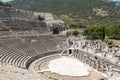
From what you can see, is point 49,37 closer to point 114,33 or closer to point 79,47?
point 79,47

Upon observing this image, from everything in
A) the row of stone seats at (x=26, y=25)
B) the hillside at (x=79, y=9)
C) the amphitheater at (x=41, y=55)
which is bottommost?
the amphitheater at (x=41, y=55)

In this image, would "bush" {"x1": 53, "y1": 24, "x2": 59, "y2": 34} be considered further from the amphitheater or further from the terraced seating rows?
the terraced seating rows

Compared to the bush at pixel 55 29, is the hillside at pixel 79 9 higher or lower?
higher

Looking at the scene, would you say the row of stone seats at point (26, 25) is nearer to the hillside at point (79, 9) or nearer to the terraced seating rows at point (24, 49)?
the terraced seating rows at point (24, 49)

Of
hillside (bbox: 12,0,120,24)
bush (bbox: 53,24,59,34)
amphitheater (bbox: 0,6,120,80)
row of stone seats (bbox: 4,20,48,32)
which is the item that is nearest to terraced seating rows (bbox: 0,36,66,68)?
amphitheater (bbox: 0,6,120,80)

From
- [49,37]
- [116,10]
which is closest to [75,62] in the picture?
[49,37]

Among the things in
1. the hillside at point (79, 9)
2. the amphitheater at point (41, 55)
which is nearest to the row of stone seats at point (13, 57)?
the amphitheater at point (41, 55)

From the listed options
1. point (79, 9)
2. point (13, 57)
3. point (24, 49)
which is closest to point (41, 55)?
point (24, 49)

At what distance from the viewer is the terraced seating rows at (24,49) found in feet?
102

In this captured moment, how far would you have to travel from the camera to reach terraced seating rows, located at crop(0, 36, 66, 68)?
31.0 m

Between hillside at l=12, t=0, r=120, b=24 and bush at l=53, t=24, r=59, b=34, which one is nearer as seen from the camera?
bush at l=53, t=24, r=59, b=34

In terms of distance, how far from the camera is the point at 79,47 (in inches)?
1719

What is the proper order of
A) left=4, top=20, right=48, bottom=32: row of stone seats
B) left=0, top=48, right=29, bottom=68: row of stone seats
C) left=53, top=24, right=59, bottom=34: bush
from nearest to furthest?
left=0, top=48, right=29, bottom=68: row of stone seats, left=4, top=20, right=48, bottom=32: row of stone seats, left=53, top=24, right=59, bottom=34: bush

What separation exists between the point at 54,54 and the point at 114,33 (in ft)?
109
